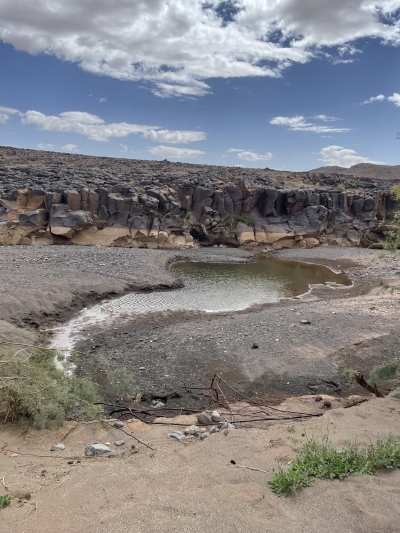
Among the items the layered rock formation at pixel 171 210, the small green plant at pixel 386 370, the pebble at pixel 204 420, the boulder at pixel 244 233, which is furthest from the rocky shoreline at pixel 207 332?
the boulder at pixel 244 233

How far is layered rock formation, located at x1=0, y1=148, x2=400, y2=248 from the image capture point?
3431 centimetres

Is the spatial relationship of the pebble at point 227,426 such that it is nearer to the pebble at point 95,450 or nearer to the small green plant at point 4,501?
the pebble at point 95,450

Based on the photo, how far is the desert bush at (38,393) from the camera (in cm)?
708

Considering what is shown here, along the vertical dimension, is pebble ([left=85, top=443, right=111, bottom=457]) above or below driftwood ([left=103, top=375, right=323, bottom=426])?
above

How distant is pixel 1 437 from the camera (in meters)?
6.83

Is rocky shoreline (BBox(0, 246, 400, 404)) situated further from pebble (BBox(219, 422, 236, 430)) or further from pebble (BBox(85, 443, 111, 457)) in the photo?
pebble (BBox(85, 443, 111, 457))

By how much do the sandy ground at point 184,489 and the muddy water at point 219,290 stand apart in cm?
867

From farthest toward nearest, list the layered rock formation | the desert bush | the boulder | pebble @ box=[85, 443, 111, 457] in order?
the boulder < the layered rock formation < the desert bush < pebble @ box=[85, 443, 111, 457]

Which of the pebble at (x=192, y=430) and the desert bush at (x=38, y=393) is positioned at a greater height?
the desert bush at (x=38, y=393)

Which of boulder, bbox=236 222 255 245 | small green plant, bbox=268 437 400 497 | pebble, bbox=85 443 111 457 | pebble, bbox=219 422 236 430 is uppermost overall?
boulder, bbox=236 222 255 245

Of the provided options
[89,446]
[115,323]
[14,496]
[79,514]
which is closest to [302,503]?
[79,514]

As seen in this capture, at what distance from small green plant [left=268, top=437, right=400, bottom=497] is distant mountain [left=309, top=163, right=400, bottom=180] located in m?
97.3

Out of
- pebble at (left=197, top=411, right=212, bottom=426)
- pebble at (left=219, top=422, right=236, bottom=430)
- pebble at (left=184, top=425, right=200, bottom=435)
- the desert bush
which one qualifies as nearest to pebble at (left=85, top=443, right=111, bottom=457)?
the desert bush

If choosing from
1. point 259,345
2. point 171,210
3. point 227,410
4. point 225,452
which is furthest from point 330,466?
point 171,210
